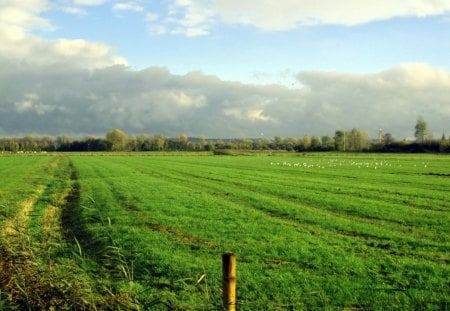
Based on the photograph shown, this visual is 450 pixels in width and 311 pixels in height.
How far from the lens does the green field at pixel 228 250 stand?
25.7 feet

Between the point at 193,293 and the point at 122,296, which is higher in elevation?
the point at 122,296

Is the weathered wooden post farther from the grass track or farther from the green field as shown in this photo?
the grass track

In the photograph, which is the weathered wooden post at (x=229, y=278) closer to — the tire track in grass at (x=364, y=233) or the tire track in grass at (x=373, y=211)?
the tire track in grass at (x=364, y=233)

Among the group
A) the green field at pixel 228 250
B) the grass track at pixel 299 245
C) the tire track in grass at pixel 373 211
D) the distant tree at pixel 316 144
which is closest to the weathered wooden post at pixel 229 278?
the green field at pixel 228 250

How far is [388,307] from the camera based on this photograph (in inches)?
365

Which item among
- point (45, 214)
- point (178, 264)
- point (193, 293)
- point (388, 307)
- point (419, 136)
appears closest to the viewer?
point (388, 307)

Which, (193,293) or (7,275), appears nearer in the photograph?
(7,275)

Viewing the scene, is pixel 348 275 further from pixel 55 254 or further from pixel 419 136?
pixel 419 136

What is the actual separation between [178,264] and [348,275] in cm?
458

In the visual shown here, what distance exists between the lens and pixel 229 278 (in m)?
5.95

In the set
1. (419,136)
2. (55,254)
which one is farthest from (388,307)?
(419,136)

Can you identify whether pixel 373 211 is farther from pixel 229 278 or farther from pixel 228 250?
pixel 229 278

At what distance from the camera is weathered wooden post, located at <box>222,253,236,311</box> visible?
19.0 ft

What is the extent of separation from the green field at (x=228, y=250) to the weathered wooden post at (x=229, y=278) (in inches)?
14.0
